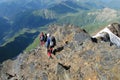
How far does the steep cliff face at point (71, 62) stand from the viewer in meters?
34.6

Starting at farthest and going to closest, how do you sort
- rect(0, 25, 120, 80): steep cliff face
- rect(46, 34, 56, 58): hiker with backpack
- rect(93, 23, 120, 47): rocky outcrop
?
rect(93, 23, 120, 47): rocky outcrop
rect(46, 34, 56, 58): hiker with backpack
rect(0, 25, 120, 80): steep cliff face

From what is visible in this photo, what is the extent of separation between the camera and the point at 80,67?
37344 millimetres

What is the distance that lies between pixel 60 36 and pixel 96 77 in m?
21.1

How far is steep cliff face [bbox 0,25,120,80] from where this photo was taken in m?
34.6

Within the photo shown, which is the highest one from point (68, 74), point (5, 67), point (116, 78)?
point (116, 78)

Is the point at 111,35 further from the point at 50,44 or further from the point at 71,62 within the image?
the point at 71,62

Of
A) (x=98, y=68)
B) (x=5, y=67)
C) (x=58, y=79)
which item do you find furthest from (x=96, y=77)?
(x=5, y=67)

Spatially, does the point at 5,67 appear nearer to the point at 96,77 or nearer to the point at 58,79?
the point at 58,79

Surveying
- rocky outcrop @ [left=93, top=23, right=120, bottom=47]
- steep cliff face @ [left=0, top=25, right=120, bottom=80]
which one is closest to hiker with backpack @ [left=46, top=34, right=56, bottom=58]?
steep cliff face @ [left=0, top=25, right=120, bottom=80]

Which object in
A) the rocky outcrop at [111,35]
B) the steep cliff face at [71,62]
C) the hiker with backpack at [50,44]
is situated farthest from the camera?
the rocky outcrop at [111,35]

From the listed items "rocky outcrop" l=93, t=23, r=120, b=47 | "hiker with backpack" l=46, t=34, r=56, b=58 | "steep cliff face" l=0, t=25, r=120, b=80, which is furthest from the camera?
"rocky outcrop" l=93, t=23, r=120, b=47

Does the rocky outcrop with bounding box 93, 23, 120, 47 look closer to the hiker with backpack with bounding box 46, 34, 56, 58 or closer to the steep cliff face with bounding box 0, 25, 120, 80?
the steep cliff face with bounding box 0, 25, 120, 80

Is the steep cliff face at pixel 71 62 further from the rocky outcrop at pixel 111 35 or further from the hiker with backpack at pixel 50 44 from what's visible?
the rocky outcrop at pixel 111 35

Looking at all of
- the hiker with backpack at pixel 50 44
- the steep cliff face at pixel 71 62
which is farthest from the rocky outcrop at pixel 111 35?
the hiker with backpack at pixel 50 44
